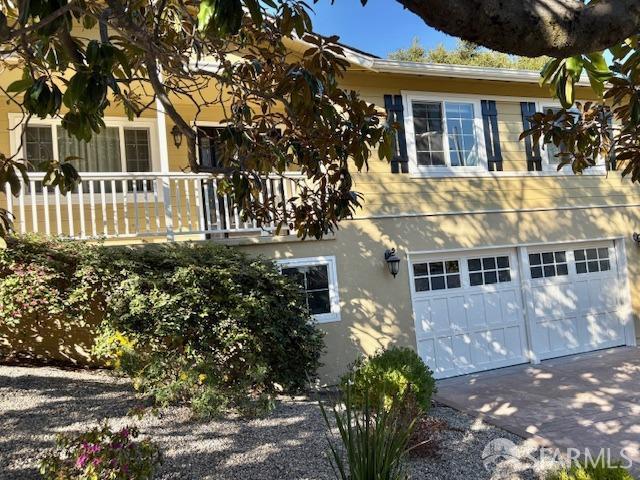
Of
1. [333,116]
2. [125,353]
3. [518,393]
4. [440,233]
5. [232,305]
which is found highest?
[333,116]

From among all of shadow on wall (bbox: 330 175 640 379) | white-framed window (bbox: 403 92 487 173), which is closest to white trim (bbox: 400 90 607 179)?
white-framed window (bbox: 403 92 487 173)

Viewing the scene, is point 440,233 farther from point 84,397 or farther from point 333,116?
point 84,397

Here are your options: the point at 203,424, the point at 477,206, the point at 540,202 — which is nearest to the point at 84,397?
the point at 203,424

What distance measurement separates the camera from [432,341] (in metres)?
9.32

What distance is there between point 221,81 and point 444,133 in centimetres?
587

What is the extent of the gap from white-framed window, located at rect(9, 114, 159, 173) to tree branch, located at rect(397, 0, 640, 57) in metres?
8.20

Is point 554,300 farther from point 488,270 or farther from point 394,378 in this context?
point 394,378

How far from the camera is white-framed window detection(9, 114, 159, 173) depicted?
29.5 ft

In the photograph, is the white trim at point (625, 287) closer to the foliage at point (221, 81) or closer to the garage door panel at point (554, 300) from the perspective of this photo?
the garage door panel at point (554, 300)

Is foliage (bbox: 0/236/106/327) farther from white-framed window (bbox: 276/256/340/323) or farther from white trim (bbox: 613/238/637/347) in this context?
white trim (bbox: 613/238/637/347)

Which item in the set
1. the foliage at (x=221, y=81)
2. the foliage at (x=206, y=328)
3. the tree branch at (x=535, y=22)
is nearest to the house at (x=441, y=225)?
the foliage at (x=206, y=328)

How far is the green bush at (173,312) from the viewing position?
6355mm

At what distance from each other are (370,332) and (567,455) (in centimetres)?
411

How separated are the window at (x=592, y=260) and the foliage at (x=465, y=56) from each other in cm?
1470
